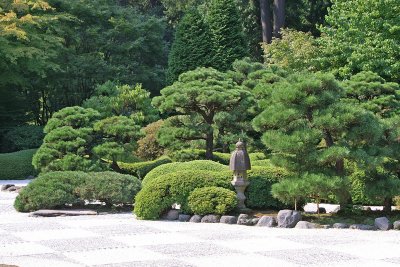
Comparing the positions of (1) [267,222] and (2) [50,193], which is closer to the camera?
(1) [267,222]

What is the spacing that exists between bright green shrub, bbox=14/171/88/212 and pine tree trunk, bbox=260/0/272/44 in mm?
16271

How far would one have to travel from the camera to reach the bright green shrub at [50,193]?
1335 centimetres

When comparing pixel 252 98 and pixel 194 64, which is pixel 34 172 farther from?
pixel 252 98

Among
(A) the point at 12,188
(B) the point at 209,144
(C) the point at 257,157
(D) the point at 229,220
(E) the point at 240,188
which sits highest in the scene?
(B) the point at 209,144

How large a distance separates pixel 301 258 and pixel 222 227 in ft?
10.0

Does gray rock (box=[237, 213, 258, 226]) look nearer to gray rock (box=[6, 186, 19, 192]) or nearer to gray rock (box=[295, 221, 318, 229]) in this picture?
gray rock (box=[295, 221, 318, 229])

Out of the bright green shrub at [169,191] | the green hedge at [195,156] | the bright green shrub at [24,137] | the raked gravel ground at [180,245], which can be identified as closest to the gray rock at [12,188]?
the green hedge at [195,156]

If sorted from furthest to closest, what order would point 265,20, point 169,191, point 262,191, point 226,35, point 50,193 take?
point 265,20 < point 226,35 < point 50,193 < point 262,191 < point 169,191

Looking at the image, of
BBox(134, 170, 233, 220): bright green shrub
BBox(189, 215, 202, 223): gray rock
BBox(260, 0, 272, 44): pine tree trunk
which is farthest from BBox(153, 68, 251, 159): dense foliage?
BBox(260, 0, 272, 44): pine tree trunk

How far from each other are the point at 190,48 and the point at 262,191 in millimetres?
14400

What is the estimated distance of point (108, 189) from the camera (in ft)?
44.4

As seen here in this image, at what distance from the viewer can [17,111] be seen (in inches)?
1051

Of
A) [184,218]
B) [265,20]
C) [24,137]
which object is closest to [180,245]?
[184,218]

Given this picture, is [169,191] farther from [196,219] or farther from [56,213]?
[56,213]
